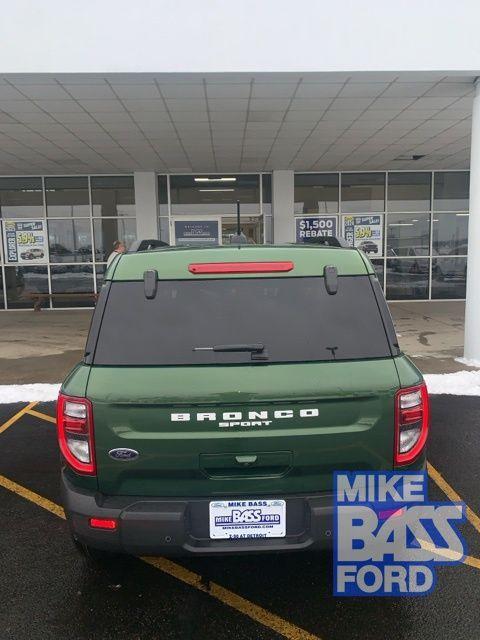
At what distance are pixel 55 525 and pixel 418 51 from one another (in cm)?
711

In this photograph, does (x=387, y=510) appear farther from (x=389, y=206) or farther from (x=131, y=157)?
(x=389, y=206)

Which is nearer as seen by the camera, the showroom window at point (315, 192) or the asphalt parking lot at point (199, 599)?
the asphalt parking lot at point (199, 599)

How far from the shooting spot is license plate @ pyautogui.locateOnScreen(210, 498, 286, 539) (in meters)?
2.27

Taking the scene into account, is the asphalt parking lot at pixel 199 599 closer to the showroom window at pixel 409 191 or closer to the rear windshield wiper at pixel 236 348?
the rear windshield wiper at pixel 236 348

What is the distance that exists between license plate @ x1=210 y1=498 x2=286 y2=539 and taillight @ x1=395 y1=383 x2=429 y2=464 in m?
0.62

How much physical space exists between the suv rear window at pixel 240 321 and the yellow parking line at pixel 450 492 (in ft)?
5.73

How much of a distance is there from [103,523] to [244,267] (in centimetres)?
139

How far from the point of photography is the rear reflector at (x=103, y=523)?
226cm

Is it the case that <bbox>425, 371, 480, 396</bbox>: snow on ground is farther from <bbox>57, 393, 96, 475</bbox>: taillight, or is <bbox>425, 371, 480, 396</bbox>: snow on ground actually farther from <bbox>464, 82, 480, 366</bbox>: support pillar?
<bbox>57, 393, 96, 475</bbox>: taillight

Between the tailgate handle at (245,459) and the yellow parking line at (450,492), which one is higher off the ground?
the tailgate handle at (245,459)

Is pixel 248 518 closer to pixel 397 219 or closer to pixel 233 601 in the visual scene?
pixel 233 601

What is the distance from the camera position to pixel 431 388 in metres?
6.44

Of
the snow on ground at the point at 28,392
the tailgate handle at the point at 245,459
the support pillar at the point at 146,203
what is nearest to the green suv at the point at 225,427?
the tailgate handle at the point at 245,459

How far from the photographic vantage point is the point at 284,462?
2.25 metres
